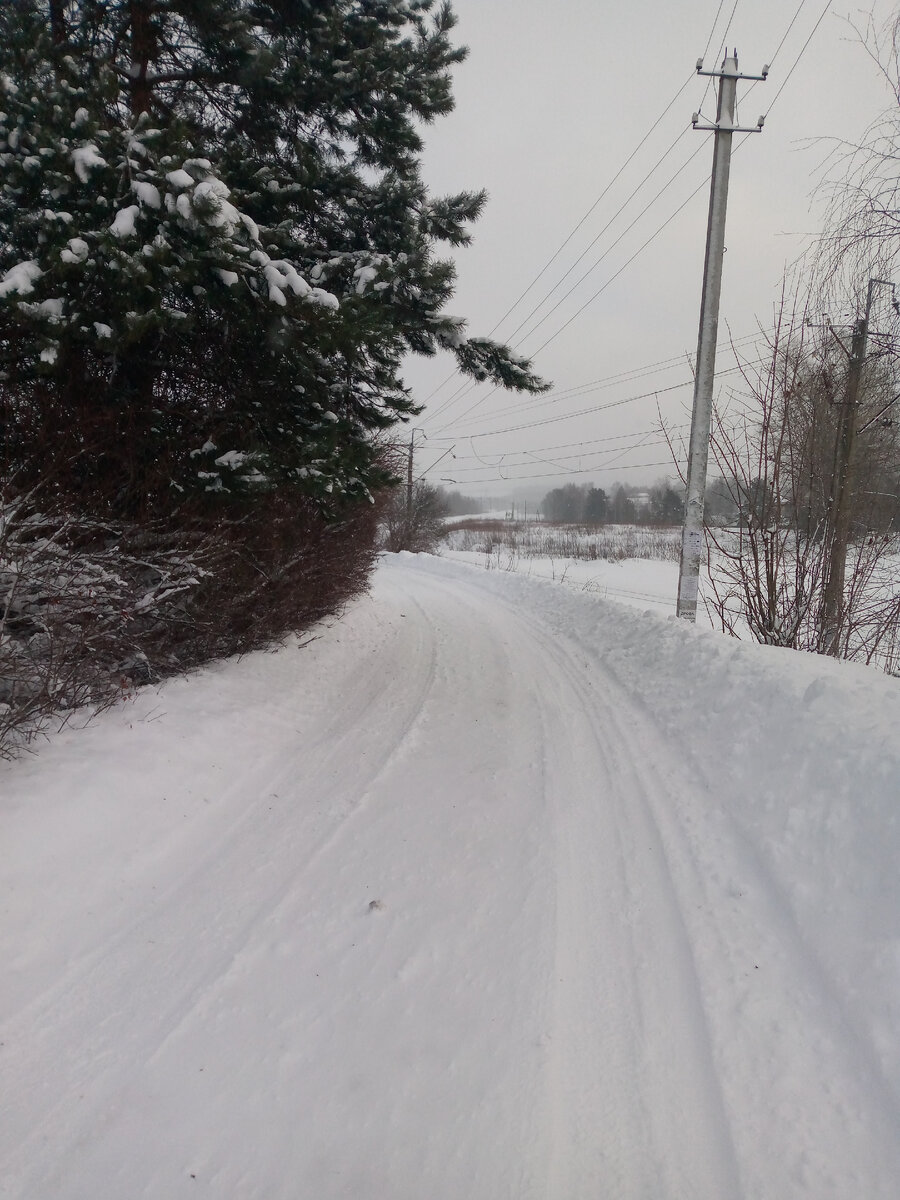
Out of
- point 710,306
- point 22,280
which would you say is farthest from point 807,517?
point 22,280

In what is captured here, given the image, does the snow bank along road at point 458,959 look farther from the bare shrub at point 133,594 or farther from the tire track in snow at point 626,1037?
the bare shrub at point 133,594

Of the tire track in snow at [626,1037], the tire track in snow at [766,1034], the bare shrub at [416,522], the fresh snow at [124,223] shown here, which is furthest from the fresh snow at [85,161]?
the bare shrub at [416,522]

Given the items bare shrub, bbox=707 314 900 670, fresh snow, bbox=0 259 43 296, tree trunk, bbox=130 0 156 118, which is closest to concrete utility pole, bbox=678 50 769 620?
bare shrub, bbox=707 314 900 670

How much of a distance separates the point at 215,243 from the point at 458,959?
14.5 ft

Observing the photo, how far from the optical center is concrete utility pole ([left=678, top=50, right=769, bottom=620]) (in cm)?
697

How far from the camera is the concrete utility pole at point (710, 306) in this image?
6973 millimetres

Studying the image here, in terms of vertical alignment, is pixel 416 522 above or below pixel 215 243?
below

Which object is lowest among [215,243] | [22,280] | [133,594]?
[133,594]

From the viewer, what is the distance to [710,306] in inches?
281

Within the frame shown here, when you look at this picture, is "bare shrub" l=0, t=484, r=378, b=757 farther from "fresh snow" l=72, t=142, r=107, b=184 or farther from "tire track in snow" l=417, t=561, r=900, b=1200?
"tire track in snow" l=417, t=561, r=900, b=1200

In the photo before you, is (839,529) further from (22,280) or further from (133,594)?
(22,280)

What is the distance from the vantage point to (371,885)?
2.92 meters

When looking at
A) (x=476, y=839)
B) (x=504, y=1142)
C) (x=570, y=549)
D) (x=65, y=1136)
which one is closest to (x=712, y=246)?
(x=476, y=839)

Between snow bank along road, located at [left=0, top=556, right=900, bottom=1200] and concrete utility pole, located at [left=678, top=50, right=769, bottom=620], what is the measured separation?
10.4 feet
